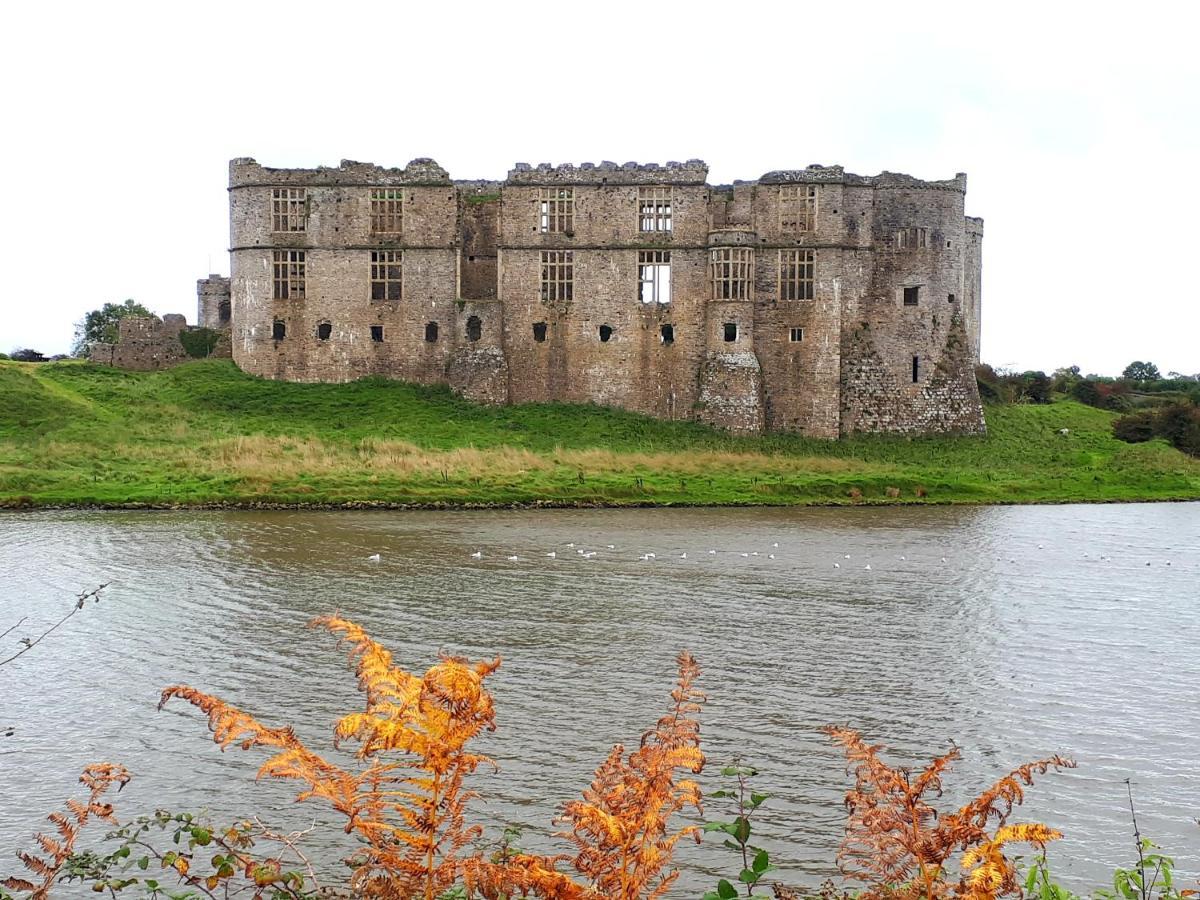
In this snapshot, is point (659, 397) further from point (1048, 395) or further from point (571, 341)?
point (1048, 395)

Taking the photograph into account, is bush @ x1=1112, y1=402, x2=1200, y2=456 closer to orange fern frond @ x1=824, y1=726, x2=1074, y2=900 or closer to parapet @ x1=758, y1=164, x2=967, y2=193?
parapet @ x1=758, y1=164, x2=967, y2=193

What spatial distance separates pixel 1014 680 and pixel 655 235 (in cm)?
3593

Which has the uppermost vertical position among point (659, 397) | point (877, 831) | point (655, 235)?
point (655, 235)

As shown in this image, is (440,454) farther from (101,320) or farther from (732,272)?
(101,320)

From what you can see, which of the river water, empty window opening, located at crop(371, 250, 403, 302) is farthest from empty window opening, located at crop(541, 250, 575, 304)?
the river water

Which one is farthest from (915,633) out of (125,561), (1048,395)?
(1048,395)

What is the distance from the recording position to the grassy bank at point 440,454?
37375 millimetres

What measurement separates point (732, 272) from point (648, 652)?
33.1m

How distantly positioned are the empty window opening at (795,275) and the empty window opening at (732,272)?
157 centimetres

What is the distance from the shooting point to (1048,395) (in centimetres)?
6222

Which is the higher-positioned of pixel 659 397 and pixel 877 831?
pixel 659 397

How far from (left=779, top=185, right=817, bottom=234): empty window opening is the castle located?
0.08m

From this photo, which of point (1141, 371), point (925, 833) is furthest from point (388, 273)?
point (1141, 371)

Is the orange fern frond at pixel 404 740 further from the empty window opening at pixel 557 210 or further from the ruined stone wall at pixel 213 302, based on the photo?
the ruined stone wall at pixel 213 302
